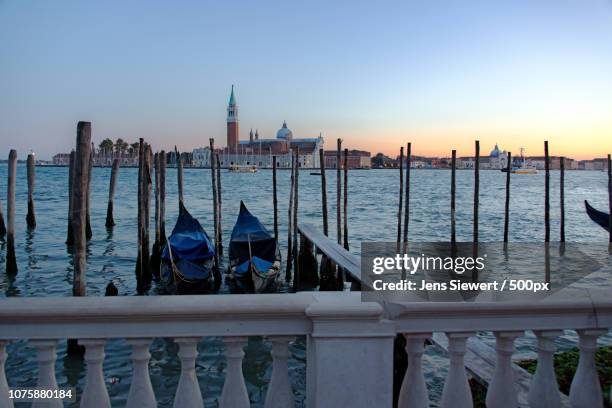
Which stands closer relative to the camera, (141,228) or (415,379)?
(415,379)

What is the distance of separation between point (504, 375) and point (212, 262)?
8670mm

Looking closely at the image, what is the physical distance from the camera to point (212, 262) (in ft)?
34.0

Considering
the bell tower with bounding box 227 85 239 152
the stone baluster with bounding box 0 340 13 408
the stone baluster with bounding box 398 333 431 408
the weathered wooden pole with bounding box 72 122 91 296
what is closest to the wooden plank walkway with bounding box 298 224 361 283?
the stone baluster with bounding box 398 333 431 408

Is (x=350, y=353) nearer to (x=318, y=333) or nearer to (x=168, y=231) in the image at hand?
(x=318, y=333)

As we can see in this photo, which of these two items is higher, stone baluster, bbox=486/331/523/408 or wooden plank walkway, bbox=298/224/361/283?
stone baluster, bbox=486/331/523/408

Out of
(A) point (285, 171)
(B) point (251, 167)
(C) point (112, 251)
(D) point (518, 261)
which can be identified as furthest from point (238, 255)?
(A) point (285, 171)

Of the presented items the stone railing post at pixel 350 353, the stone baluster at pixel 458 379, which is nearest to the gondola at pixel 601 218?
the stone baluster at pixel 458 379

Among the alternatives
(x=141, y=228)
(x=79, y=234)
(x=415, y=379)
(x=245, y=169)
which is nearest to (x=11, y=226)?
(x=141, y=228)

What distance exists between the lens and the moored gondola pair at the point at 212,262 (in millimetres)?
9633

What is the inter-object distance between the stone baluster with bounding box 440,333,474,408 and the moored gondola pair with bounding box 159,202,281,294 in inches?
307

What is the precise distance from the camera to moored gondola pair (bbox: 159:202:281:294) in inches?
379

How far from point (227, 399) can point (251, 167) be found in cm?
9939

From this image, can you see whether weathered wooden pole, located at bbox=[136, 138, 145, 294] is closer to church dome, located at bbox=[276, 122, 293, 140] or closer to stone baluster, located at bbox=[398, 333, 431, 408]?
stone baluster, located at bbox=[398, 333, 431, 408]

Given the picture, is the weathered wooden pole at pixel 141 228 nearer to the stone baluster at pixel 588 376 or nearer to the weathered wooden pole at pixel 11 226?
the weathered wooden pole at pixel 11 226
